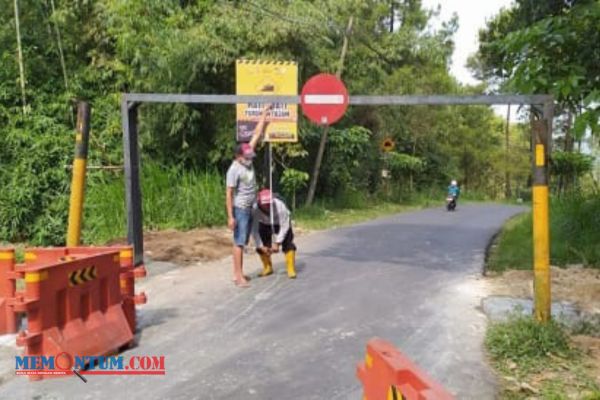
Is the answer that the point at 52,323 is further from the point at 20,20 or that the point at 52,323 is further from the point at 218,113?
the point at 20,20

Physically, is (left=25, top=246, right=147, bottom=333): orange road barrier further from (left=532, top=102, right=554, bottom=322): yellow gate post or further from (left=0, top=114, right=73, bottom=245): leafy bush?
(left=0, top=114, right=73, bottom=245): leafy bush

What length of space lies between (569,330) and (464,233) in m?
7.25

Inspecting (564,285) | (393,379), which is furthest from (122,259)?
(564,285)

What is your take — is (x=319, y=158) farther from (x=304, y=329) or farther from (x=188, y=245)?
(x=304, y=329)

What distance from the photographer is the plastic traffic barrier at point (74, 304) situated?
13.5 feet

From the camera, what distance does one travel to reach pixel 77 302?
4.45 meters

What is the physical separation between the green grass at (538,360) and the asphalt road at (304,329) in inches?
6.2

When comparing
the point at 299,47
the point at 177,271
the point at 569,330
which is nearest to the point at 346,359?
the point at 569,330

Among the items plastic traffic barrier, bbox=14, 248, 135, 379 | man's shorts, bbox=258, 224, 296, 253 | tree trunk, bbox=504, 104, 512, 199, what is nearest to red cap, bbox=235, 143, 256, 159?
man's shorts, bbox=258, 224, 296, 253

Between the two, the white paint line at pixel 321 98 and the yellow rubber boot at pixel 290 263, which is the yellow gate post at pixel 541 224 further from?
the yellow rubber boot at pixel 290 263

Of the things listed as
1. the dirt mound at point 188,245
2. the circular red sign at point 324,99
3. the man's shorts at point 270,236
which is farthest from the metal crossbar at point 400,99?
the dirt mound at point 188,245

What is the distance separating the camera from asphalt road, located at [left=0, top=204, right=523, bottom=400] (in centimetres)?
402

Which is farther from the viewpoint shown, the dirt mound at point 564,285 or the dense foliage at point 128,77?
the dense foliage at point 128,77

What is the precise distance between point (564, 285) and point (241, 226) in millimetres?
3694
